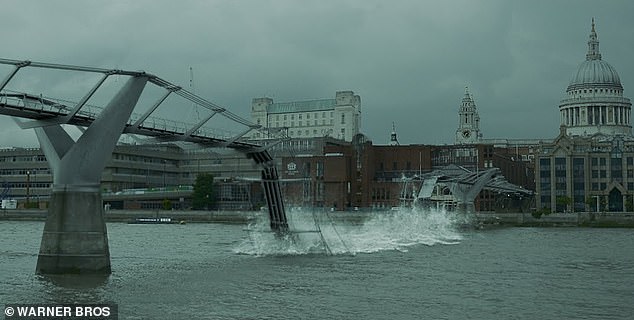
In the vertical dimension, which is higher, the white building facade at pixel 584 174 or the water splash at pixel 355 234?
the white building facade at pixel 584 174

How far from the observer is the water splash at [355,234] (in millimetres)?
67562

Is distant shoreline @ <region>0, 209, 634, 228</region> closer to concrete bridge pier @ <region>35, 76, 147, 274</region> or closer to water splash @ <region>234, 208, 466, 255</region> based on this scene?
water splash @ <region>234, 208, 466, 255</region>

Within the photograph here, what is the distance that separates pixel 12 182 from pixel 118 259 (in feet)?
429

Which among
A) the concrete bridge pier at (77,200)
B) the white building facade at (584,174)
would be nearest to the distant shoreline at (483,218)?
the white building facade at (584,174)

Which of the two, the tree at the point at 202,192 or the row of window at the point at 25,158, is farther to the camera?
the row of window at the point at 25,158

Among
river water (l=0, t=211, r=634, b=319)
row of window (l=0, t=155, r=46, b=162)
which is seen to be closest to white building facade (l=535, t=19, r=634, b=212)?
river water (l=0, t=211, r=634, b=319)

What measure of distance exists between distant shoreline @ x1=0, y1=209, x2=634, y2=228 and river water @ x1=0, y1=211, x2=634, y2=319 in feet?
173

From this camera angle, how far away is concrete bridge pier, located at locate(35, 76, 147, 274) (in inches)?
1674

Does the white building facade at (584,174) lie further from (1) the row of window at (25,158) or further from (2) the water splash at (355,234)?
(1) the row of window at (25,158)

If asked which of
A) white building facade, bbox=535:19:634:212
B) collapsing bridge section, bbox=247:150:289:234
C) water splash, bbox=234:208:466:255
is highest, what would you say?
white building facade, bbox=535:19:634:212

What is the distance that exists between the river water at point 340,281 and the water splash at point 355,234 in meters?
0.33

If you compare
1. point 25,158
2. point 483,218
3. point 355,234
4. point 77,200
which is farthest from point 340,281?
point 25,158

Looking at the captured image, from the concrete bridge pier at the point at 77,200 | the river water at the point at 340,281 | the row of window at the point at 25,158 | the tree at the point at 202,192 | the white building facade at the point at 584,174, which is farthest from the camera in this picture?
the row of window at the point at 25,158

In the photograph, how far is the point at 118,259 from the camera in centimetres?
5878
